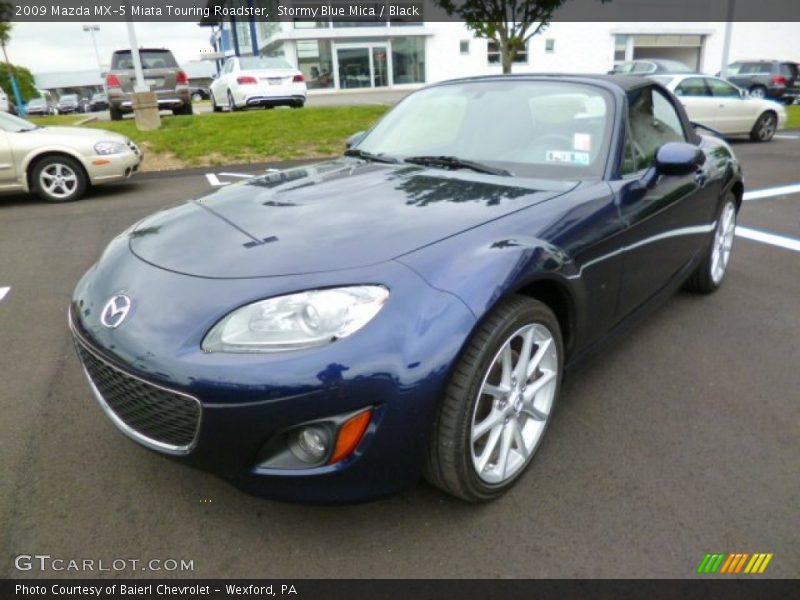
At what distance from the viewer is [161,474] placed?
2.31 meters

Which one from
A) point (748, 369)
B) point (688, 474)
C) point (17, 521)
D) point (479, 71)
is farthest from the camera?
point (479, 71)

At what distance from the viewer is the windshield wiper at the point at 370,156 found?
3.10m

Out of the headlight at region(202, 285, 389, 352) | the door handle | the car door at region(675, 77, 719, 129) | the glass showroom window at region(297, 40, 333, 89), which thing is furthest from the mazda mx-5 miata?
the glass showroom window at region(297, 40, 333, 89)

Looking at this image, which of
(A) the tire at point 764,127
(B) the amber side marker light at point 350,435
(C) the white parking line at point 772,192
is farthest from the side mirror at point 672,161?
(A) the tire at point 764,127

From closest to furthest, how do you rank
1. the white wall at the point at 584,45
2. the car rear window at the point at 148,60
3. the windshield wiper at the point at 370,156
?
the windshield wiper at the point at 370,156 → the car rear window at the point at 148,60 → the white wall at the point at 584,45

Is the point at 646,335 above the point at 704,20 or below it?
below

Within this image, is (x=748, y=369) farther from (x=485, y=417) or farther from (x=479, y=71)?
(x=479, y=71)

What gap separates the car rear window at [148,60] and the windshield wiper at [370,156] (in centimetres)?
1241

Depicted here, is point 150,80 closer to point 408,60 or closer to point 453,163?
point 453,163

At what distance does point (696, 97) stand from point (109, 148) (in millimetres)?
10940

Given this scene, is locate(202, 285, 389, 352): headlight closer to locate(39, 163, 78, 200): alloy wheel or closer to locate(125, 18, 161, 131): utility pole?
locate(39, 163, 78, 200): alloy wheel

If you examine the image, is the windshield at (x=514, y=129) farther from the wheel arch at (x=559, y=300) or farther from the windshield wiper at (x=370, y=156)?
the wheel arch at (x=559, y=300)

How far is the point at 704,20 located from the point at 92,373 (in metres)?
45.7
